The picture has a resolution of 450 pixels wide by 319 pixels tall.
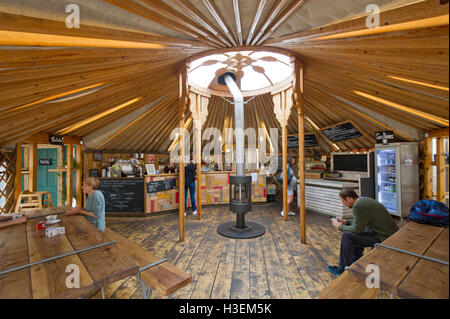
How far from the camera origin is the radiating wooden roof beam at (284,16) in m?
1.88

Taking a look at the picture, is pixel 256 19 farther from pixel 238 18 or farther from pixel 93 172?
pixel 93 172

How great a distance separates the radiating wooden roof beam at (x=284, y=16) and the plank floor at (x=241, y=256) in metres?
2.77

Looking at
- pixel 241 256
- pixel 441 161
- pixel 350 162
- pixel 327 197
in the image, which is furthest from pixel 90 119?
pixel 350 162

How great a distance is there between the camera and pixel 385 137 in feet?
15.6

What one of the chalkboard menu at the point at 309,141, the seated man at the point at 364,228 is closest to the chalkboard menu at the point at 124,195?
the seated man at the point at 364,228

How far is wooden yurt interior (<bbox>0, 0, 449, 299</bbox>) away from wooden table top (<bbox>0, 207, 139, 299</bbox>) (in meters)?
0.01

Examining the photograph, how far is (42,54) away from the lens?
1.82m

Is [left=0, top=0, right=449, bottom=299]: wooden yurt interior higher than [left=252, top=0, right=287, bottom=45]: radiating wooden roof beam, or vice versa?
[left=252, top=0, right=287, bottom=45]: radiating wooden roof beam

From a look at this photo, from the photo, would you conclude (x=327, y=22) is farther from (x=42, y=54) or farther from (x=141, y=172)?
(x=141, y=172)

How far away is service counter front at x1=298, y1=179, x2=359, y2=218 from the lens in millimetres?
4664

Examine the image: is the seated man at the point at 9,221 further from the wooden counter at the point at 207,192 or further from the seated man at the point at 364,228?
the seated man at the point at 364,228

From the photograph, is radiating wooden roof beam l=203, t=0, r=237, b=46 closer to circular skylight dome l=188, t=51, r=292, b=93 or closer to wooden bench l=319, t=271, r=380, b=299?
circular skylight dome l=188, t=51, r=292, b=93

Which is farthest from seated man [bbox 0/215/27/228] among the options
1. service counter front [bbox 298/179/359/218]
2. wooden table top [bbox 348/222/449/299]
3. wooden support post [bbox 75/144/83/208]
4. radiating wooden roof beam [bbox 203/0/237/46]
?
service counter front [bbox 298/179/359/218]
